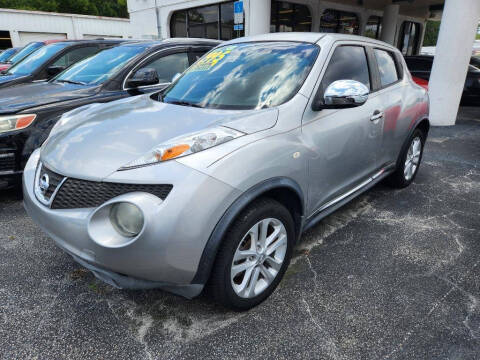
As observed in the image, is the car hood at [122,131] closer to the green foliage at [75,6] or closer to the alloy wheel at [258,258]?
the alloy wheel at [258,258]

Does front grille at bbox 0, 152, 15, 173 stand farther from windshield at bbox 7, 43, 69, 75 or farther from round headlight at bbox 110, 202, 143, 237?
windshield at bbox 7, 43, 69, 75

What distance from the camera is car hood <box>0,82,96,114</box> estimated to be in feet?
11.5

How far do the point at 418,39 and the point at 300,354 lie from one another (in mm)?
23917

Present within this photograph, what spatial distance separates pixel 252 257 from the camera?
2.09 metres

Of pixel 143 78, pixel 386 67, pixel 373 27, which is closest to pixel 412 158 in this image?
pixel 386 67

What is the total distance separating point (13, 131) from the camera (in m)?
3.35

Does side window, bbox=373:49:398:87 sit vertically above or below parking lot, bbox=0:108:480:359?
above

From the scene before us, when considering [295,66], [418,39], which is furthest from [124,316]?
[418,39]

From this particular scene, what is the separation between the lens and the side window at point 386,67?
3377mm

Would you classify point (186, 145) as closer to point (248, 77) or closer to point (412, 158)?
point (248, 77)

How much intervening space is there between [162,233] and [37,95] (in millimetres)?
3127

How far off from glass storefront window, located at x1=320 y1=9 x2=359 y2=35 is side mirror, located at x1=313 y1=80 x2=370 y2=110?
15.3 meters

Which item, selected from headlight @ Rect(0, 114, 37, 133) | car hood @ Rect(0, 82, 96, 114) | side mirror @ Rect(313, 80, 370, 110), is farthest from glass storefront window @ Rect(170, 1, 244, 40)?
side mirror @ Rect(313, 80, 370, 110)

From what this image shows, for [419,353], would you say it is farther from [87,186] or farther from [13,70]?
[13,70]
